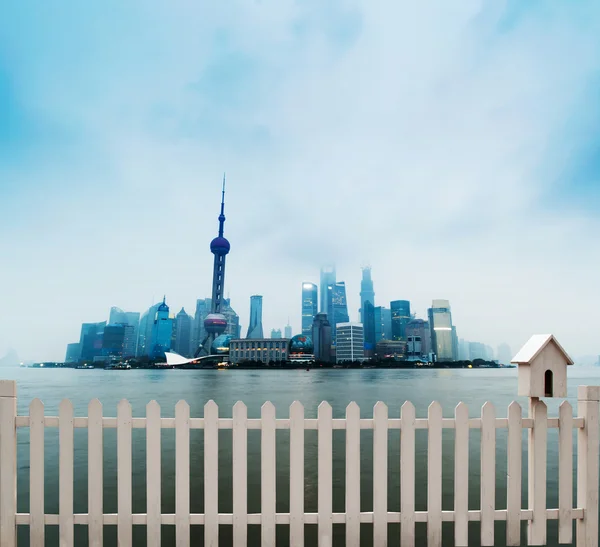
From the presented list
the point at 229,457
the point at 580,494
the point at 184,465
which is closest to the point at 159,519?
the point at 184,465

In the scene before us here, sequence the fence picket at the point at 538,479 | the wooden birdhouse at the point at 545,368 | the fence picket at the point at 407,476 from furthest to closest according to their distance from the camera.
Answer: the wooden birdhouse at the point at 545,368, the fence picket at the point at 538,479, the fence picket at the point at 407,476

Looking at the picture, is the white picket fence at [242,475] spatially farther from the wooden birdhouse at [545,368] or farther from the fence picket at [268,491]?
the wooden birdhouse at [545,368]

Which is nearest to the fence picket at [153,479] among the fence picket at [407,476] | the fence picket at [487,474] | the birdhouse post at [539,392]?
the fence picket at [407,476]

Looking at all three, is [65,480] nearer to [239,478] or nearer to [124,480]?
[124,480]

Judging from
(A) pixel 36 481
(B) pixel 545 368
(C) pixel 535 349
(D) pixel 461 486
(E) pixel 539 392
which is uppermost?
(C) pixel 535 349

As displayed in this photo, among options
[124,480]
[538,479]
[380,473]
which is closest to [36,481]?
[124,480]

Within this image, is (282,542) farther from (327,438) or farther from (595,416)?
(595,416)
